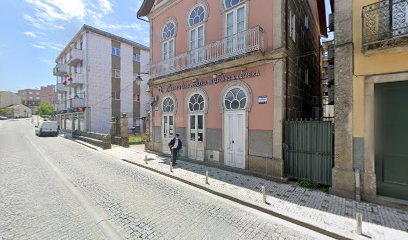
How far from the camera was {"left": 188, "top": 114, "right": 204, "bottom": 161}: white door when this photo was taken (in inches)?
425

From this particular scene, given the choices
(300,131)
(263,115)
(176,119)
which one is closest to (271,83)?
(263,115)

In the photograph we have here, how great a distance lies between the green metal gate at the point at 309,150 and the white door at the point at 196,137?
422cm

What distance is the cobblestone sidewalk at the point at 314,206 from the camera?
449 centimetres

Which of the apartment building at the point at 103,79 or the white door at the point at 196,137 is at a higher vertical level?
the apartment building at the point at 103,79

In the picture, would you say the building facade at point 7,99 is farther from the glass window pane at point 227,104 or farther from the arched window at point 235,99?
the arched window at point 235,99

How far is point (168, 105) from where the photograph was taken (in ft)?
42.1

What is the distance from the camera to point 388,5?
18.7 ft

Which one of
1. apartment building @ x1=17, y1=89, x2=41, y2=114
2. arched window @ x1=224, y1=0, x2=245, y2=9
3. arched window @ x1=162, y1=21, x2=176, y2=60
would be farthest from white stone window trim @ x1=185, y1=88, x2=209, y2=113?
apartment building @ x1=17, y1=89, x2=41, y2=114

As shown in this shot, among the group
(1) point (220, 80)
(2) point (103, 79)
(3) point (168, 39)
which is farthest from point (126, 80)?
(1) point (220, 80)

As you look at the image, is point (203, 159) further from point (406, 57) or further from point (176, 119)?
point (406, 57)

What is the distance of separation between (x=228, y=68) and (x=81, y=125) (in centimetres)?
2377

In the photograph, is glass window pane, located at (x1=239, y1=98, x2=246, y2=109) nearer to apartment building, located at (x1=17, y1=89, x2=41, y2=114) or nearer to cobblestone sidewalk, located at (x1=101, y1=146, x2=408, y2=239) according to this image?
cobblestone sidewalk, located at (x1=101, y1=146, x2=408, y2=239)

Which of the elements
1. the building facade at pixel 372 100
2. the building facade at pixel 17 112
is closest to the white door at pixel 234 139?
the building facade at pixel 372 100

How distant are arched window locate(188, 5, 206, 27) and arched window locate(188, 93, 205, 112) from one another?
3724mm
